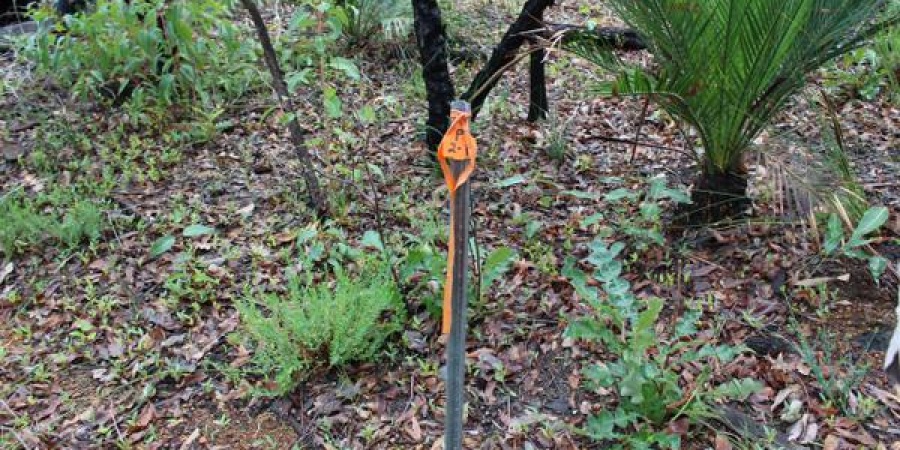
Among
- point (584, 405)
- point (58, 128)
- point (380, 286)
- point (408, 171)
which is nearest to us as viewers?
point (584, 405)

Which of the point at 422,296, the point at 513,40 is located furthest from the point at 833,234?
the point at 513,40

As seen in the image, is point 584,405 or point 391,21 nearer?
point 584,405

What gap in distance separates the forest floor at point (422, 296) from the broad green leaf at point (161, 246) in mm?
44

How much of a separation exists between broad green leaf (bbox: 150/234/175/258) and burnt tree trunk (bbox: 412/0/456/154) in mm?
1404

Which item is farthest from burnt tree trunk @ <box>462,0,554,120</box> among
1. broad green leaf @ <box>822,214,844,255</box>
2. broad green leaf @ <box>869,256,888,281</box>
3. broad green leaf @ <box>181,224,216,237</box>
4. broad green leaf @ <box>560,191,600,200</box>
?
broad green leaf @ <box>869,256,888,281</box>

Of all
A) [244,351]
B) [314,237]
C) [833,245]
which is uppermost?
[833,245]

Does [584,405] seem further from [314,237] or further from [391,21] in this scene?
[391,21]

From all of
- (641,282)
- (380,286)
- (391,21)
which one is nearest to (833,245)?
(641,282)

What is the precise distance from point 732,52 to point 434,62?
1509mm

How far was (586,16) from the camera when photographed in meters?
5.79

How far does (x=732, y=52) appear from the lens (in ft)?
9.18

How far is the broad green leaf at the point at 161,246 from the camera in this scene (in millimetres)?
3520

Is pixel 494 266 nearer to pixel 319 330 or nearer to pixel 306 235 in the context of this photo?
pixel 319 330

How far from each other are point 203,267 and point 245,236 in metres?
0.28
